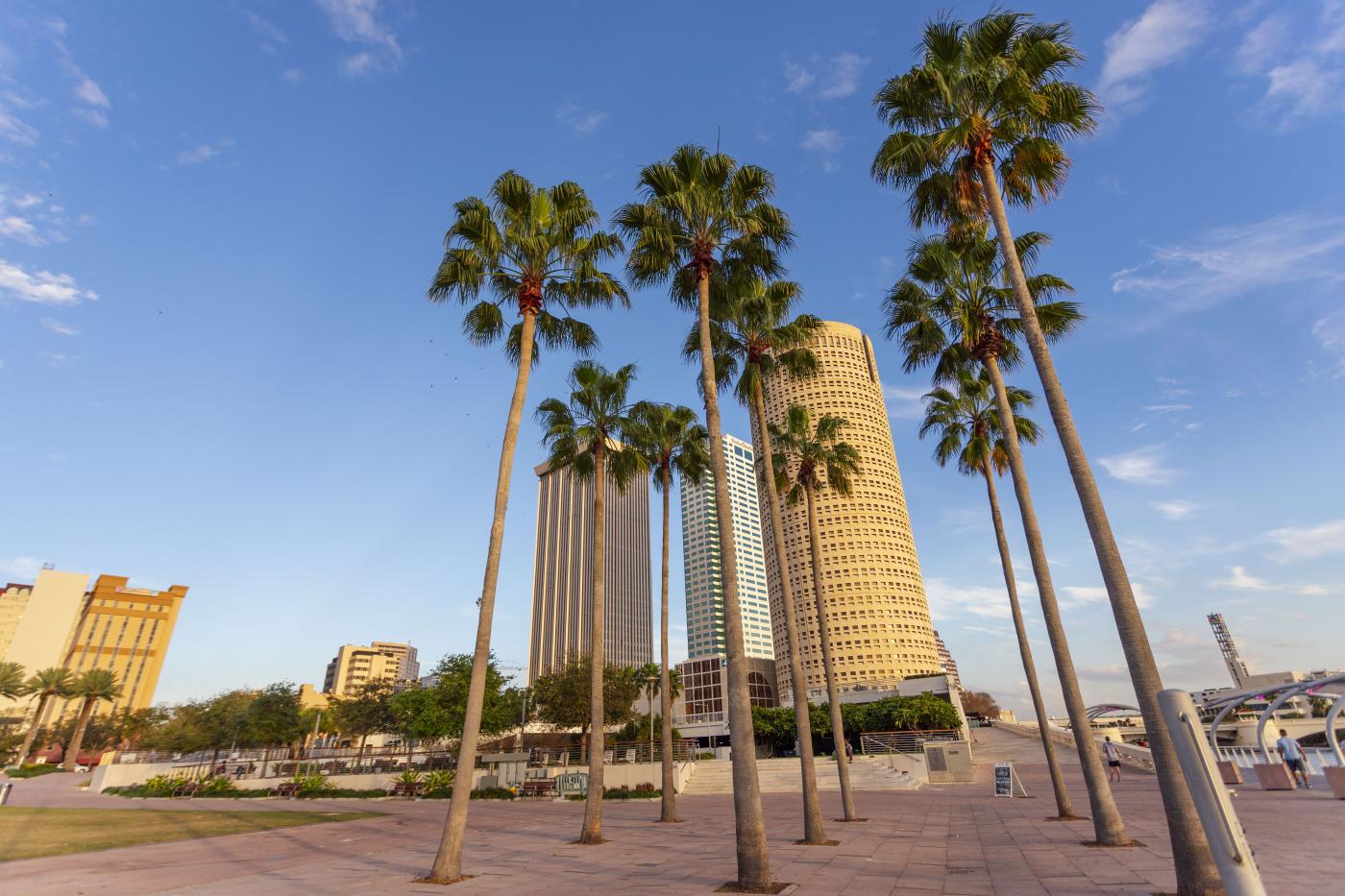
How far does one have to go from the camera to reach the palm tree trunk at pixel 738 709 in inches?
378

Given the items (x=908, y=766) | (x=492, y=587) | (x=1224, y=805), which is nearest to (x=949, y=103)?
(x=1224, y=805)

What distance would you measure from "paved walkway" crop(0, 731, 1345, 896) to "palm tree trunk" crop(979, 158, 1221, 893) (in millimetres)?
894

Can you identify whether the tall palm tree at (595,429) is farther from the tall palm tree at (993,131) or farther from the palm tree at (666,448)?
the tall palm tree at (993,131)

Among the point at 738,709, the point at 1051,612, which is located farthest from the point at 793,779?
the point at 738,709

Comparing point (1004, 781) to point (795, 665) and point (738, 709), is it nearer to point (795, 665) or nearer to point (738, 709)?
point (795, 665)

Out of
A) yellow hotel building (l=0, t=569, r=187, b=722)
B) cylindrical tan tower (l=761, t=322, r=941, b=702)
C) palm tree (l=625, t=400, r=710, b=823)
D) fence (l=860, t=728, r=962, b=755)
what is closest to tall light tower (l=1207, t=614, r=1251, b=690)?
cylindrical tan tower (l=761, t=322, r=941, b=702)

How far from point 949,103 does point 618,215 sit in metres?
7.93

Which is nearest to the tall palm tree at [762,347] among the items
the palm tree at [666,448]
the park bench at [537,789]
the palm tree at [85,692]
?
the palm tree at [666,448]

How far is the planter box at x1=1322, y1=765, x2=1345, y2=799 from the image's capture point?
640 inches

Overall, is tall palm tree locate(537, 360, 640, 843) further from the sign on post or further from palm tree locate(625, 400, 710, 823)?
the sign on post

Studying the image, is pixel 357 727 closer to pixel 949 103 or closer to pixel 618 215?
pixel 618 215

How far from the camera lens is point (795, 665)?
16312 mm

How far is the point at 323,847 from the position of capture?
15734 millimetres

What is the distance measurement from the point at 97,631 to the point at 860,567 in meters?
183
